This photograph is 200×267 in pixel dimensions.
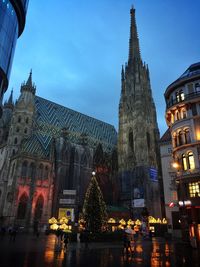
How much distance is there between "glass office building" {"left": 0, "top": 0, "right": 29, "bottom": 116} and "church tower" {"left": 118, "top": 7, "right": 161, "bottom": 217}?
143ft

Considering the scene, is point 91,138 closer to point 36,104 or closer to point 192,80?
point 36,104

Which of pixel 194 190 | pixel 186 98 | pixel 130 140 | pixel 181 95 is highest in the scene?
pixel 130 140

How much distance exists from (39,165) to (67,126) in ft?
74.3

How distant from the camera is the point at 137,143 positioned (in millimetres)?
75062

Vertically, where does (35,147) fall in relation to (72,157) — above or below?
above

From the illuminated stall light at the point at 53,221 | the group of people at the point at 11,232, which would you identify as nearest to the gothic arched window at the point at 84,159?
the illuminated stall light at the point at 53,221

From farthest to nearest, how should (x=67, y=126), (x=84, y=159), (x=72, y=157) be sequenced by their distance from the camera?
(x=67, y=126)
(x=84, y=159)
(x=72, y=157)

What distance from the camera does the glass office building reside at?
43.7 m

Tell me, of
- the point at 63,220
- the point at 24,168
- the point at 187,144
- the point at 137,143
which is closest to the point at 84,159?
the point at 137,143

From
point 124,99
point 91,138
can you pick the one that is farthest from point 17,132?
point 124,99

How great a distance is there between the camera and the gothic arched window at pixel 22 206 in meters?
53.7

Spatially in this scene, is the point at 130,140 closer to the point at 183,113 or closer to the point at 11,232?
the point at 183,113

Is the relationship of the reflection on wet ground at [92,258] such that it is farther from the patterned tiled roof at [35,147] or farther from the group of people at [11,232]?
the patterned tiled roof at [35,147]

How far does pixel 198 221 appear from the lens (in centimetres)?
2573
